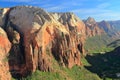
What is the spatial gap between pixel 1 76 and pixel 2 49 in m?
15.0

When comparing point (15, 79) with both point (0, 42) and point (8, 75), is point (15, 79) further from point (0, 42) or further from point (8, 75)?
point (0, 42)

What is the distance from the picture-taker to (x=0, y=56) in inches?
7667

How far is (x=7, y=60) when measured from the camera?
199750mm

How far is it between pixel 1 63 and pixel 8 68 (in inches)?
280

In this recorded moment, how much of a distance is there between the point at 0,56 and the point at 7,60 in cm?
611

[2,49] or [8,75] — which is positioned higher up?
[2,49]

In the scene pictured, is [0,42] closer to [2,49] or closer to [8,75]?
[2,49]

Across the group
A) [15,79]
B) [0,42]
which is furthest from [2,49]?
[15,79]

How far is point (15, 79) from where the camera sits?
199875 millimetres

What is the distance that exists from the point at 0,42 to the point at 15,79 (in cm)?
1980

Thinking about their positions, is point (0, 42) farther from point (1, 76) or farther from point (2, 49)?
point (1, 76)

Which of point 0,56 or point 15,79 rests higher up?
point 0,56

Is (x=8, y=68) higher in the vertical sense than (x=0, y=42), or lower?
lower

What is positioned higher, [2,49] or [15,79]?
[2,49]
